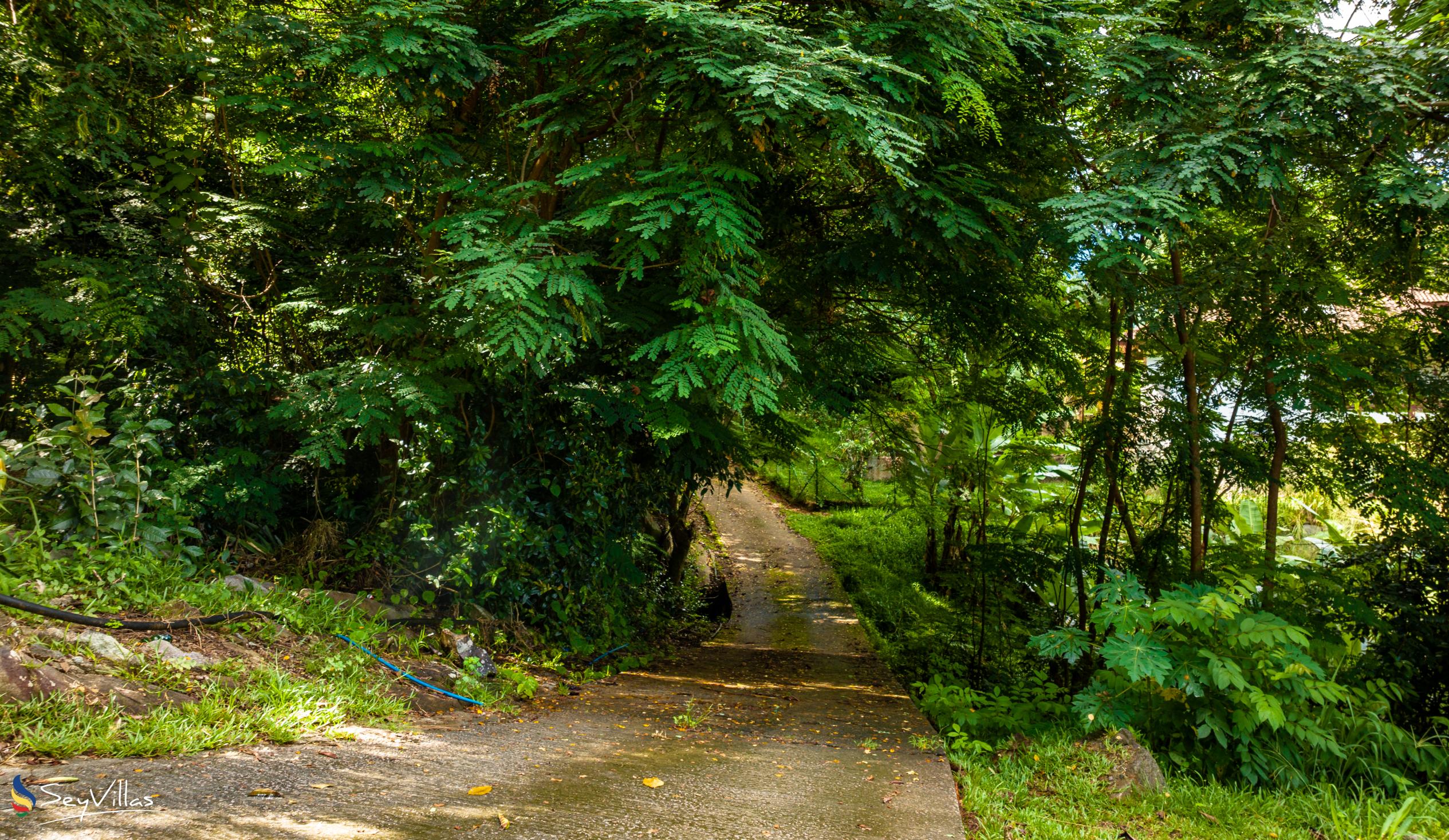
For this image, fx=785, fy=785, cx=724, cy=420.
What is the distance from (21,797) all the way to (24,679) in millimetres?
A: 835

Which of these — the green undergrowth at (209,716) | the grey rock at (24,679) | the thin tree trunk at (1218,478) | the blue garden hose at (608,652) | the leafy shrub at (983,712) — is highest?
the thin tree trunk at (1218,478)

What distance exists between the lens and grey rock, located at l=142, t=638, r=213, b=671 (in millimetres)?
3547

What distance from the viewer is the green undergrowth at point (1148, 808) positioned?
11.3ft

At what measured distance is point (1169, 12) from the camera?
5.53 metres

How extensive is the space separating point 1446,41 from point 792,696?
222 inches

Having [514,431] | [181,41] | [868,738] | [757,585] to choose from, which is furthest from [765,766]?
[757,585]

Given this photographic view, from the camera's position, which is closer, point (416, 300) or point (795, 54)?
point (795, 54)

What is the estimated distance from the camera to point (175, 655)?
360 centimetres

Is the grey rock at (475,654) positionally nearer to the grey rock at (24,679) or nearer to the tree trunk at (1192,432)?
the grey rock at (24,679)

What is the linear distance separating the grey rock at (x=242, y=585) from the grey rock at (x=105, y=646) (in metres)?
1.01

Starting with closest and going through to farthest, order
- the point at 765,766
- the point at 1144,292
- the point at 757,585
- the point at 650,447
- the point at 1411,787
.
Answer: the point at 765,766
the point at 1411,787
the point at 1144,292
the point at 650,447
the point at 757,585

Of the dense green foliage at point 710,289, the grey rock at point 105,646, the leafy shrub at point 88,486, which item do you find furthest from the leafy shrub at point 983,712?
the leafy shrub at point 88,486

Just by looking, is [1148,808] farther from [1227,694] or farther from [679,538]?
[679,538]

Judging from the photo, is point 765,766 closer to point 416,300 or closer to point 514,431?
point 514,431
